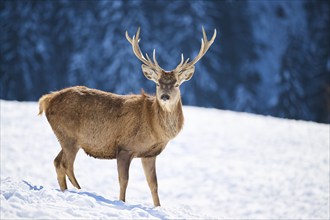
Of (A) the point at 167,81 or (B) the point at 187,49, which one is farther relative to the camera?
(B) the point at 187,49

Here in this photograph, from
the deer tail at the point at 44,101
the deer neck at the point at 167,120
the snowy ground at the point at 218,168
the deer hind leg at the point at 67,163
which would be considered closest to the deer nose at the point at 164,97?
the deer neck at the point at 167,120

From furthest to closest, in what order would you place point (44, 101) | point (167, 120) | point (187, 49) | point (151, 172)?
point (187, 49)
point (44, 101)
point (151, 172)
point (167, 120)

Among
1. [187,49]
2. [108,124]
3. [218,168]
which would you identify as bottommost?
[187,49]

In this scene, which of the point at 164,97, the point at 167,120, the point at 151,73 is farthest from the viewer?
the point at 151,73

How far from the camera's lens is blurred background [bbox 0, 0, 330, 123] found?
45.6 m

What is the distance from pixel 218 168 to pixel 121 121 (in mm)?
6970

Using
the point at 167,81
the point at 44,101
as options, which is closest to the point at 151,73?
the point at 167,81

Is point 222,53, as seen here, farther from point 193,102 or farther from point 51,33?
point 51,33

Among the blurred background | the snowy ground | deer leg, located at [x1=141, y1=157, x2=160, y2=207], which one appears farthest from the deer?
the blurred background

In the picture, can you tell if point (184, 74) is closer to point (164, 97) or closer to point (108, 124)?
point (164, 97)

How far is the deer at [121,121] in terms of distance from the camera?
7.60 metres

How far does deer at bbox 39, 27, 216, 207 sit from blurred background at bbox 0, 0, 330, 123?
36.1 metres

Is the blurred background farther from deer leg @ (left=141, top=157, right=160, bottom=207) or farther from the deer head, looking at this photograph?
the deer head

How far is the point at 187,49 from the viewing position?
4759 cm
